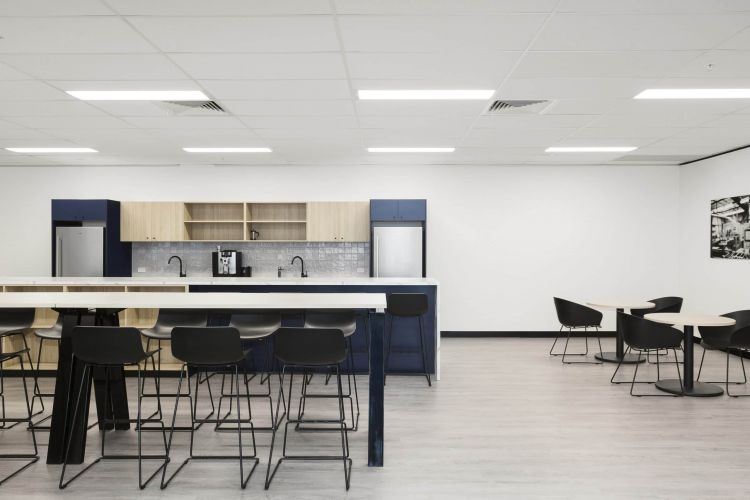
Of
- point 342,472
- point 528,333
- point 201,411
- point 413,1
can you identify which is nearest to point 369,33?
point 413,1

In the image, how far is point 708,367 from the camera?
642 cm

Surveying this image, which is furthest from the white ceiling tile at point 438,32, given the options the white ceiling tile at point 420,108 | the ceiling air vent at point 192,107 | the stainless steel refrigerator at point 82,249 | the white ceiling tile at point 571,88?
the stainless steel refrigerator at point 82,249

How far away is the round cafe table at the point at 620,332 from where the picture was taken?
616cm

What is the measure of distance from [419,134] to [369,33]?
294cm

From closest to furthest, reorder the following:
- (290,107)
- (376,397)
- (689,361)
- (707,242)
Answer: (376,397) < (290,107) < (689,361) < (707,242)

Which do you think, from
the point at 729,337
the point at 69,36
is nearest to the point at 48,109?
the point at 69,36

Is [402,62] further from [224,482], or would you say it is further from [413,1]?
[224,482]

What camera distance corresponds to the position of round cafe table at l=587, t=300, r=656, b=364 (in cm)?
616

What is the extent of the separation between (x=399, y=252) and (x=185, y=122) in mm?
3591

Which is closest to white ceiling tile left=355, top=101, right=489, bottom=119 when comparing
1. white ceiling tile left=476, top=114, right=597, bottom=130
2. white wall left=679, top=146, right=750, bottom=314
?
white ceiling tile left=476, top=114, right=597, bottom=130

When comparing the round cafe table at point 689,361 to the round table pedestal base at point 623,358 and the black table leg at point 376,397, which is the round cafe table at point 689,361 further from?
the black table leg at point 376,397

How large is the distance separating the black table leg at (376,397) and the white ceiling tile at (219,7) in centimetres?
190

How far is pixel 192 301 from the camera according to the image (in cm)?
372

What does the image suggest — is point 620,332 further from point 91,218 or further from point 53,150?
point 53,150
